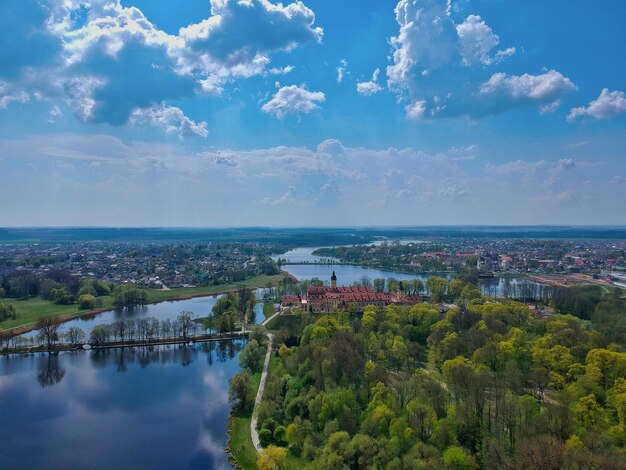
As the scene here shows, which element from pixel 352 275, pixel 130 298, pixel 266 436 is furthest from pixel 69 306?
pixel 352 275

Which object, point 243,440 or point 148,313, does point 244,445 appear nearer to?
point 243,440

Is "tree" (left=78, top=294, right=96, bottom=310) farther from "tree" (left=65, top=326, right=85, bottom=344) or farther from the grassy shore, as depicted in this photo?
"tree" (left=65, top=326, right=85, bottom=344)

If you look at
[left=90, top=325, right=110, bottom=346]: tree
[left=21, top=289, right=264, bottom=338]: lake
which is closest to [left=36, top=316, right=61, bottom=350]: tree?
[left=90, top=325, right=110, bottom=346]: tree

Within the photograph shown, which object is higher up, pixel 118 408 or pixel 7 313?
pixel 7 313

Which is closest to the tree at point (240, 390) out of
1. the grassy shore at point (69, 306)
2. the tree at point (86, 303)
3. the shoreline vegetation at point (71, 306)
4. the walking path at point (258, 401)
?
the walking path at point (258, 401)

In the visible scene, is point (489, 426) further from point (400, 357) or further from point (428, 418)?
point (400, 357)

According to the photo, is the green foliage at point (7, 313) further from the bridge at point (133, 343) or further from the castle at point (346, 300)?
the castle at point (346, 300)

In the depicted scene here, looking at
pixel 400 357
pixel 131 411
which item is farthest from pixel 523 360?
pixel 131 411

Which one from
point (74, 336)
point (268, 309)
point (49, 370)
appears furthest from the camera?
point (268, 309)
